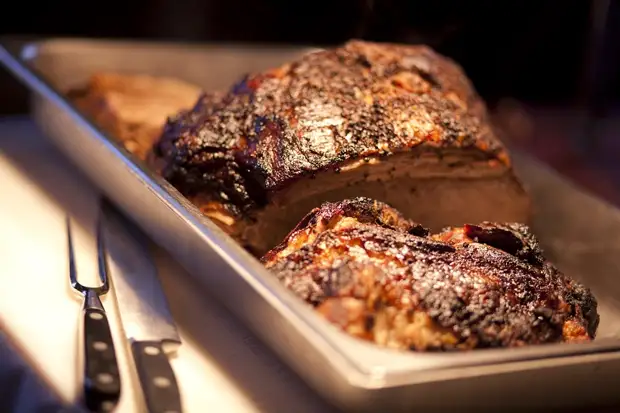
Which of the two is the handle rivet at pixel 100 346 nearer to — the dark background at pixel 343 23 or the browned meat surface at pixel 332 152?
the browned meat surface at pixel 332 152

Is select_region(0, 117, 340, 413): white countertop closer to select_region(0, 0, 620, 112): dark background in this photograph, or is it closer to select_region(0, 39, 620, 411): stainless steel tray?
select_region(0, 39, 620, 411): stainless steel tray

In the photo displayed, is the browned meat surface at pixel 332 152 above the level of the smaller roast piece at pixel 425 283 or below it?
above

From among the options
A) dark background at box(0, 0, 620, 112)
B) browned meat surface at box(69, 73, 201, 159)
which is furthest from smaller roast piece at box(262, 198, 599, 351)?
dark background at box(0, 0, 620, 112)

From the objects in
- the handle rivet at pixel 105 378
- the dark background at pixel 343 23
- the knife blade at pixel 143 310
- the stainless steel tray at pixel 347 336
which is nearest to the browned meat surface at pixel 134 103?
the stainless steel tray at pixel 347 336

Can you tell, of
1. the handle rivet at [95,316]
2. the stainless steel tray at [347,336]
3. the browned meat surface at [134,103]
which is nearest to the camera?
the stainless steel tray at [347,336]

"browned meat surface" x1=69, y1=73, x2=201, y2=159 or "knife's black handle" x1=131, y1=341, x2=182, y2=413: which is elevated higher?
"browned meat surface" x1=69, y1=73, x2=201, y2=159

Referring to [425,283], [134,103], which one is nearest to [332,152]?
[425,283]
